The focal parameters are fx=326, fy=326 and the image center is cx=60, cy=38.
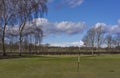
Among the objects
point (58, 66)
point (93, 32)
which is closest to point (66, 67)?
point (58, 66)

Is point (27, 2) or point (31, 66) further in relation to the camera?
point (27, 2)

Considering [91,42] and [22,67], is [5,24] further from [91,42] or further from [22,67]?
[91,42]

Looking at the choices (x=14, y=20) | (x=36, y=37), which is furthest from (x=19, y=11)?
(x=36, y=37)

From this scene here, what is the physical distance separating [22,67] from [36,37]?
117 ft

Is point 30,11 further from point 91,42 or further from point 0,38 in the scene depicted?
point 91,42

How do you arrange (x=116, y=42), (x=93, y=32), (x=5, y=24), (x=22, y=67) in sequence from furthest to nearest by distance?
(x=116, y=42) < (x=93, y=32) < (x=5, y=24) < (x=22, y=67)

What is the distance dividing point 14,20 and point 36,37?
932 centimetres

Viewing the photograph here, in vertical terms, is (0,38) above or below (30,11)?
below

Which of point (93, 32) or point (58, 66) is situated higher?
point (93, 32)

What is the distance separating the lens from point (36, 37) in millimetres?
64750

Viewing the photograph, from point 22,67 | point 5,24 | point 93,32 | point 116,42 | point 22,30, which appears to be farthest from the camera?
point 116,42

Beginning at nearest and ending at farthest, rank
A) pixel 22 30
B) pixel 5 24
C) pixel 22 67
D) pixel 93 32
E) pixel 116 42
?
pixel 22 67 < pixel 5 24 < pixel 22 30 < pixel 93 32 < pixel 116 42

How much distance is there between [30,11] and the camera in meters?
57.9

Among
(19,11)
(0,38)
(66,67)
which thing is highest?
(19,11)
